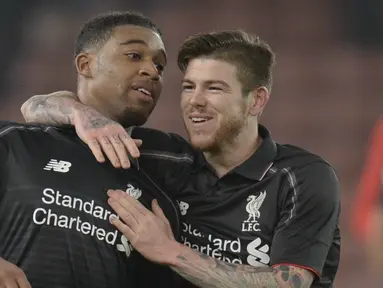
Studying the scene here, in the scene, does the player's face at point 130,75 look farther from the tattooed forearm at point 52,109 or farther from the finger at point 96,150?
the finger at point 96,150

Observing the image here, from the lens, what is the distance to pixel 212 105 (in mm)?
2807

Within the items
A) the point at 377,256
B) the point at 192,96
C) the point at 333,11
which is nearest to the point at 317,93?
Answer: the point at 333,11

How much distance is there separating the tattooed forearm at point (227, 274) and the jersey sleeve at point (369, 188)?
3.31 meters

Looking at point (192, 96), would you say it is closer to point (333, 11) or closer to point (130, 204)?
point (130, 204)

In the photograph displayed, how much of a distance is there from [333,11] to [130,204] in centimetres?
487

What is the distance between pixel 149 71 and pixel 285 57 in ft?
14.2

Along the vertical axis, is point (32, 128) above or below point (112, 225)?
above

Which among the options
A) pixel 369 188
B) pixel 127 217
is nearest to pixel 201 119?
pixel 127 217

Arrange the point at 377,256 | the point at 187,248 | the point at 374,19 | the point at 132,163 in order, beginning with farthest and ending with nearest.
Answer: the point at 374,19, the point at 377,256, the point at 132,163, the point at 187,248

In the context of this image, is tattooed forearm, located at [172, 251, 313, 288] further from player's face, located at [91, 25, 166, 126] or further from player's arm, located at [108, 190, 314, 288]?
player's face, located at [91, 25, 166, 126]

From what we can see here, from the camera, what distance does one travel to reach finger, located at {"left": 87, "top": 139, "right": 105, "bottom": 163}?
8.25ft

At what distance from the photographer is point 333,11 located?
7109mm

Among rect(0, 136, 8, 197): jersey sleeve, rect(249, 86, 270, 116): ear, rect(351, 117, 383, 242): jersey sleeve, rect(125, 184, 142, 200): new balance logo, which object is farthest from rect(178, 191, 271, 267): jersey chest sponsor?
rect(351, 117, 383, 242): jersey sleeve

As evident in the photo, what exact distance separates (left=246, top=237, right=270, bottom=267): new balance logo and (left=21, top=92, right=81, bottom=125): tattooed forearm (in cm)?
68
